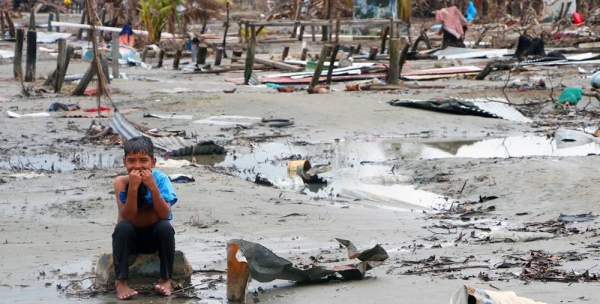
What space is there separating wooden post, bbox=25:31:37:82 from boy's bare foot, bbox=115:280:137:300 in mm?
14602

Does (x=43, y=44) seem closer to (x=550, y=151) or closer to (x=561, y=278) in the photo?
(x=550, y=151)

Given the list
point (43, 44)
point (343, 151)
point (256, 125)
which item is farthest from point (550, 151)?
point (43, 44)

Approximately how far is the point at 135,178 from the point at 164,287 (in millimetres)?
574

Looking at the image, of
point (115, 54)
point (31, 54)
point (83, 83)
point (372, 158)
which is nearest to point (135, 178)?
point (372, 158)

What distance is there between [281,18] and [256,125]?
24547mm

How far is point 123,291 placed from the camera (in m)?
4.86

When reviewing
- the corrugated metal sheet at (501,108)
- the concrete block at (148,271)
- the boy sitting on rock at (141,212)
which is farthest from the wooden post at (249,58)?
the boy sitting on rock at (141,212)

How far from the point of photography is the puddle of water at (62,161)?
414 inches

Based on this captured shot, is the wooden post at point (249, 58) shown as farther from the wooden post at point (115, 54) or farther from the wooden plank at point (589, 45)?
the wooden plank at point (589, 45)

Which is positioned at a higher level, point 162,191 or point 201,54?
point 162,191

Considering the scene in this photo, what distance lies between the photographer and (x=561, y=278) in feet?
15.9

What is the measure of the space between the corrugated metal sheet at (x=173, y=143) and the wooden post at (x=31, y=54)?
6.88 m

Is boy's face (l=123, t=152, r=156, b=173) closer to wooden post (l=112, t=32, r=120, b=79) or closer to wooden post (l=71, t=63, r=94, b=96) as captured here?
wooden post (l=71, t=63, r=94, b=96)

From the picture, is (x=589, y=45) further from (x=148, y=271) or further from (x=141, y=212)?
(x=141, y=212)
